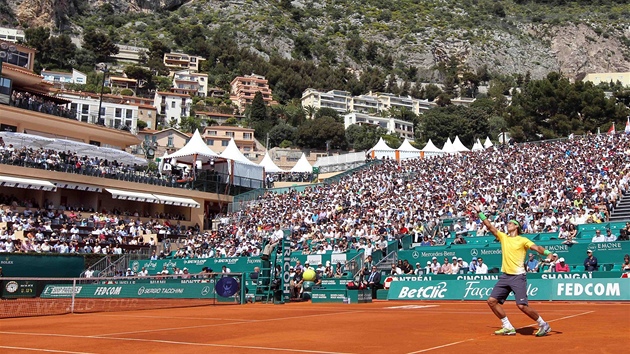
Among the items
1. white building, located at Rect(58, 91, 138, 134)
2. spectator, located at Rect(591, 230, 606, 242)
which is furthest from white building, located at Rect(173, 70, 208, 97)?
spectator, located at Rect(591, 230, 606, 242)

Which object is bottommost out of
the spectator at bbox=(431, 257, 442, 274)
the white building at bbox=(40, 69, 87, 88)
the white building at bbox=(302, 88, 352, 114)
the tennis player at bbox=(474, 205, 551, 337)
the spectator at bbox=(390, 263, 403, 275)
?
the spectator at bbox=(390, 263, 403, 275)

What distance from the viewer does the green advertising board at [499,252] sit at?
2550cm

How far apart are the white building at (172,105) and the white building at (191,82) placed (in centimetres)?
912

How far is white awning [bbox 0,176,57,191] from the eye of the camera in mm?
41750

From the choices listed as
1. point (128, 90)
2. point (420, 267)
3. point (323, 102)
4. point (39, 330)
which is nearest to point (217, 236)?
point (420, 267)

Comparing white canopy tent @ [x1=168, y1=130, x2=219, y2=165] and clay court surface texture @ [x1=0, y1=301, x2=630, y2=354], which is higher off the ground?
white canopy tent @ [x1=168, y1=130, x2=219, y2=165]

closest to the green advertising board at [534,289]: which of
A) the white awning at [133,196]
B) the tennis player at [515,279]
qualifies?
the tennis player at [515,279]

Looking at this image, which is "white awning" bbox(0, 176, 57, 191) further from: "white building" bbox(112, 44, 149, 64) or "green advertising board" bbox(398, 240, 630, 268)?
"white building" bbox(112, 44, 149, 64)

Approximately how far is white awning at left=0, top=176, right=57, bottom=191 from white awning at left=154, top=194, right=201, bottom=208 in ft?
27.5

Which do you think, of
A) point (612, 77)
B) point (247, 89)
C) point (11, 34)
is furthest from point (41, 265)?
point (612, 77)

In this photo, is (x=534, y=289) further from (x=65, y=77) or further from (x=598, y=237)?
(x=65, y=77)

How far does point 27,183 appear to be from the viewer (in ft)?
140

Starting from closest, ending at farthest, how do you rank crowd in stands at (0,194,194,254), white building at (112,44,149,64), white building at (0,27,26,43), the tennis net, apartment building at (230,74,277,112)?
1. the tennis net
2. crowd in stands at (0,194,194,254)
3. white building at (0,27,26,43)
4. apartment building at (230,74,277,112)
5. white building at (112,44,149,64)

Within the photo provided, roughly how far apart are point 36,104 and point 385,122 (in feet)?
359
